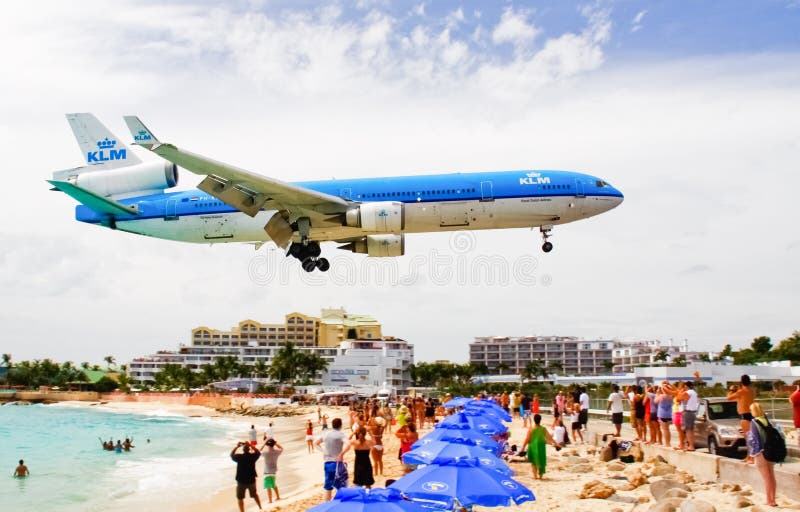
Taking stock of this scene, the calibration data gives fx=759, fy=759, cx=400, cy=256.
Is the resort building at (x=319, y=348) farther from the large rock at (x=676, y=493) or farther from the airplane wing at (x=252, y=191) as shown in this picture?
the large rock at (x=676, y=493)

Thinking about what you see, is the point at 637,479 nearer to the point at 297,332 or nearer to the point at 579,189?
the point at 579,189

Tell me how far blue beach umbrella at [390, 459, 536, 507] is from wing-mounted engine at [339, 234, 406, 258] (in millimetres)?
21740

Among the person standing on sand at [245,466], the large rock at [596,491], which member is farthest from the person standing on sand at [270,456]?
the large rock at [596,491]

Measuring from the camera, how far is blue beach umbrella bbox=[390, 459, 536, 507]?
10.1m

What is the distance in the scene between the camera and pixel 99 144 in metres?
35.0

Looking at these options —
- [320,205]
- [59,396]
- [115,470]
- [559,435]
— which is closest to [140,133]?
[320,205]

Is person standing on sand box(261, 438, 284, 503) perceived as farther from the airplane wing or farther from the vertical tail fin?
the vertical tail fin

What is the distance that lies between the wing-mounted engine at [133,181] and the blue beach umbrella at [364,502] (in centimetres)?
2690

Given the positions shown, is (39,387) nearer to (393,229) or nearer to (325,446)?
(393,229)

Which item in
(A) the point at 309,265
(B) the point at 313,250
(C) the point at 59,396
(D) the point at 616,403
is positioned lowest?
(C) the point at 59,396

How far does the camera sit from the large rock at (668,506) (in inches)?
477

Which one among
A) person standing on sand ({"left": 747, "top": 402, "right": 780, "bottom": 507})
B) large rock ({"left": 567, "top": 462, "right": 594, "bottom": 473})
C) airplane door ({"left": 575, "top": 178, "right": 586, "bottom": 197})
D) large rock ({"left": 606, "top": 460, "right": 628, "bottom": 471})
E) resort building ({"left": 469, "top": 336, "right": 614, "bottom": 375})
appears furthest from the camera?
resort building ({"left": 469, "top": 336, "right": 614, "bottom": 375})

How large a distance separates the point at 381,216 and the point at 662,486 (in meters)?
16.4

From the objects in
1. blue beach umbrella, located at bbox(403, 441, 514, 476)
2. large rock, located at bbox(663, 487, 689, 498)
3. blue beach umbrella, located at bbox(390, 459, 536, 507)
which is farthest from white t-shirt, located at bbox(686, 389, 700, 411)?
blue beach umbrella, located at bbox(390, 459, 536, 507)
